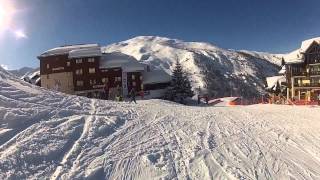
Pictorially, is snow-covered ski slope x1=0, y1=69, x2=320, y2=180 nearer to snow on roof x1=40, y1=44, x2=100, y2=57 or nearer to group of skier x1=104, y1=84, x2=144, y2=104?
group of skier x1=104, y1=84, x2=144, y2=104

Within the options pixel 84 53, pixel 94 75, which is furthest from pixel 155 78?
pixel 84 53

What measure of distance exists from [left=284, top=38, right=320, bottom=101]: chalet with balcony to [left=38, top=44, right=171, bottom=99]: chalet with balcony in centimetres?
2047

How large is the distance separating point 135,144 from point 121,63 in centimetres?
5598

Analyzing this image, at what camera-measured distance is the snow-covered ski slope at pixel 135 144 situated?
44.0ft

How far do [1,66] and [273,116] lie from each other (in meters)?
20.8

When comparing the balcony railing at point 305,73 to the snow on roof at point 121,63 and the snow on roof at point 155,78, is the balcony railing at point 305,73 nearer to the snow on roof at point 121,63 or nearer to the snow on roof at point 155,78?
the snow on roof at point 155,78

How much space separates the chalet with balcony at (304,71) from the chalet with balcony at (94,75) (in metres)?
20.5

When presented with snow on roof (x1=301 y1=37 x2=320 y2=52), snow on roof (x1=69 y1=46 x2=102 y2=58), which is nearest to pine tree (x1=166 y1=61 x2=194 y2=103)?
snow on roof (x1=69 y1=46 x2=102 y2=58)

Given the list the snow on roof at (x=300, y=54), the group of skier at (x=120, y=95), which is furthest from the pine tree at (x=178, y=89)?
the snow on roof at (x=300, y=54)

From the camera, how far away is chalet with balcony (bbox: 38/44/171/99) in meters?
70.9

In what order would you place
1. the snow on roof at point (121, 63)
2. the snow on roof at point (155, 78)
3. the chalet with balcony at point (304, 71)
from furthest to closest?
the snow on roof at point (121, 63), the snow on roof at point (155, 78), the chalet with balcony at point (304, 71)

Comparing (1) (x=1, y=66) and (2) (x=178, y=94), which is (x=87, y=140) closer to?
(1) (x=1, y=66)

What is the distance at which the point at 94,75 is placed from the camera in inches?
2790

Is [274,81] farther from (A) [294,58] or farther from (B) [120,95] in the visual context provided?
(B) [120,95]
